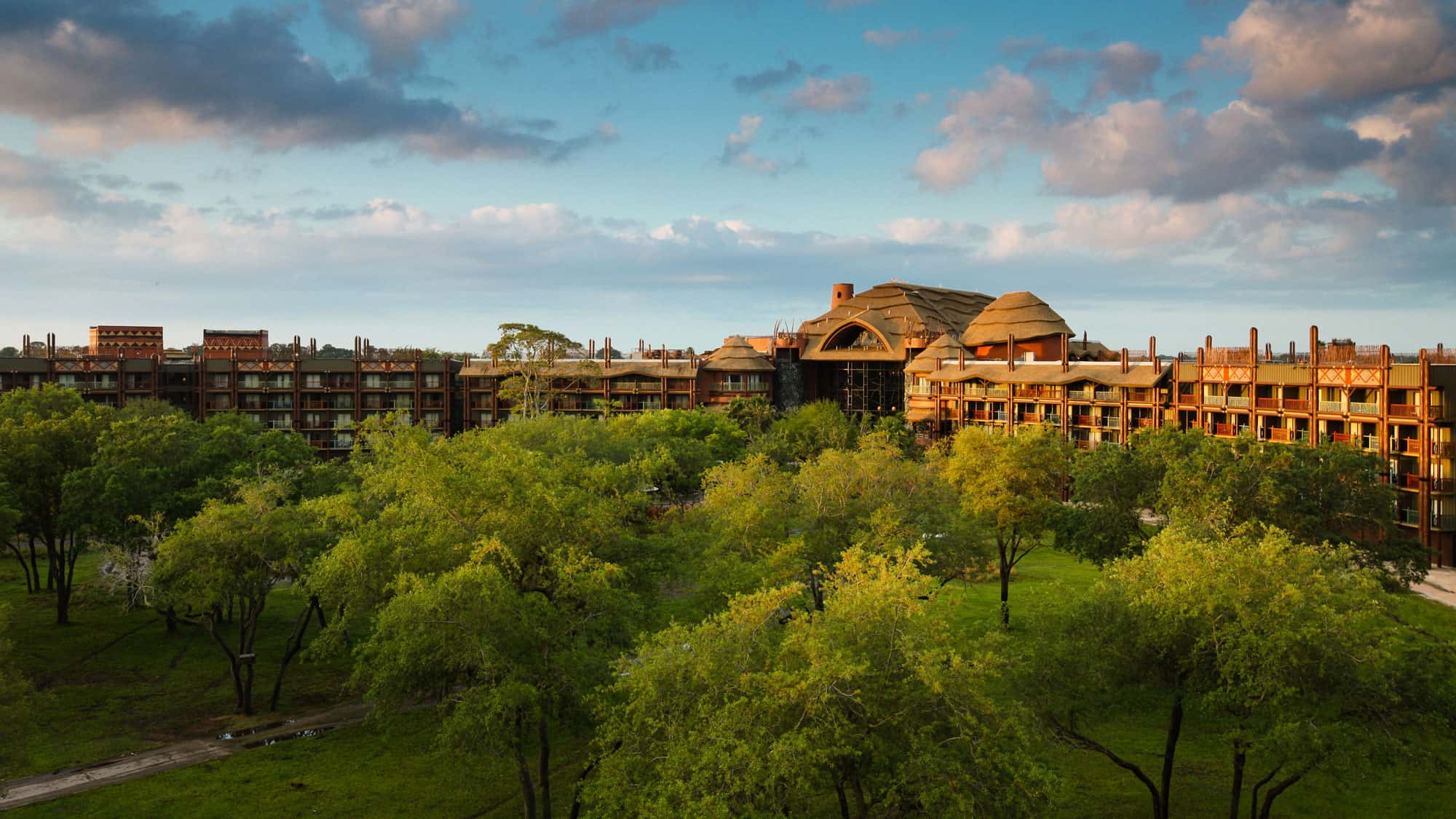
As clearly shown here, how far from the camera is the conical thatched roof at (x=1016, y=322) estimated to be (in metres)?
113

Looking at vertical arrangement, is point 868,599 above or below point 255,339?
below

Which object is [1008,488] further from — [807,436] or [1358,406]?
[807,436]

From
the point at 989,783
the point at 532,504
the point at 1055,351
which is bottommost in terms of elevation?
the point at 989,783

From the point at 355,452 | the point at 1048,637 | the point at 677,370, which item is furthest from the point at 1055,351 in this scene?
the point at 1048,637

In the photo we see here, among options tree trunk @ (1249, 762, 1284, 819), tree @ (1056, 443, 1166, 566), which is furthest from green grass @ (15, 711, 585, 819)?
tree @ (1056, 443, 1166, 566)

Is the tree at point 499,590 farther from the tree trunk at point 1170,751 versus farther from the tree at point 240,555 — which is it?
the tree trunk at point 1170,751

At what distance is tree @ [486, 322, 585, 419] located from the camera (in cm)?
9206

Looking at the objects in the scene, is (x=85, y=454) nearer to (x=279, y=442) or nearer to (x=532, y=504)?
(x=279, y=442)

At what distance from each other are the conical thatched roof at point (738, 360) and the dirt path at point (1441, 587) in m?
72.0

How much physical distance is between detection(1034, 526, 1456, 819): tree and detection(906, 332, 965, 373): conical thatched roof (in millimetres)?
81726

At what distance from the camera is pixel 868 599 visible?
21.3 m

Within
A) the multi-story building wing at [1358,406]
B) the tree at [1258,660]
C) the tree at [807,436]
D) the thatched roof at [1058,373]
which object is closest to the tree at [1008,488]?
the multi-story building wing at [1358,406]

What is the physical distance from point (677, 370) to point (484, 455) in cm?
7830

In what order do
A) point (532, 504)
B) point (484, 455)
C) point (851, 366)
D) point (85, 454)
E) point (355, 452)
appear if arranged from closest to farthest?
point (532, 504) → point (484, 455) → point (85, 454) → point (355, 452) → point (851, 366)
